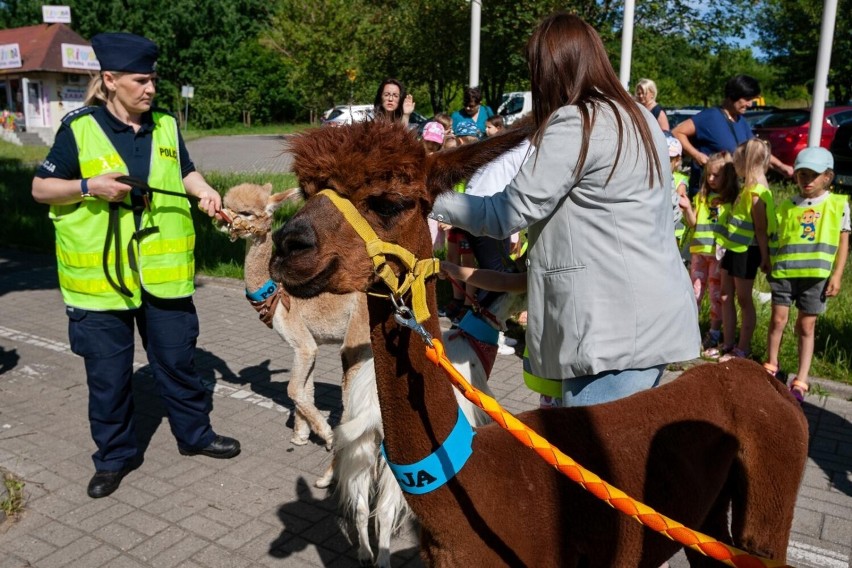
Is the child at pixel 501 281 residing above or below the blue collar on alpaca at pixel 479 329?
above

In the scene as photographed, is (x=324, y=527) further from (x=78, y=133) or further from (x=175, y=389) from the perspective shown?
(x=78, y=133)

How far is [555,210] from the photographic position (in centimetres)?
243

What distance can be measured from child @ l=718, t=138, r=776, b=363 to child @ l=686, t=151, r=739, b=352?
0.53ft

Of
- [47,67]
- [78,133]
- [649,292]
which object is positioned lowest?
[649,292]

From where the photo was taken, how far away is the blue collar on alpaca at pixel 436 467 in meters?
2.12

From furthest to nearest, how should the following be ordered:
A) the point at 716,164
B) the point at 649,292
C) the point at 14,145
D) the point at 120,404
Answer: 1. the point at 14,145
2. the point at 716,164
3. the point at 120,404
4. the point at 649,292

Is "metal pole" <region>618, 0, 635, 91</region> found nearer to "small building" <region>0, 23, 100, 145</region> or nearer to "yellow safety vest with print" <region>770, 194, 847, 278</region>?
"yellow safety vest with print" <region>770, 194, 847, 278</region>

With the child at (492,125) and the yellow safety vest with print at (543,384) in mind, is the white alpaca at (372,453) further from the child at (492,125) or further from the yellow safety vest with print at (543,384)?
the child at (492,125)

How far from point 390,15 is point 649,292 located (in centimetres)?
2859

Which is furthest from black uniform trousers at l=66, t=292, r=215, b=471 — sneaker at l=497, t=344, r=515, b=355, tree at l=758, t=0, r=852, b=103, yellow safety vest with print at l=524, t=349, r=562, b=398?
tree at l=758, t=0, r=852, b=103

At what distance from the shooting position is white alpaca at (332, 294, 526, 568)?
3.58 meters

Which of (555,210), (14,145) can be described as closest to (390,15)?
(14,145)

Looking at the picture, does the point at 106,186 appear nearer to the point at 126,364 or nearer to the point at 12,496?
the point at 126,364

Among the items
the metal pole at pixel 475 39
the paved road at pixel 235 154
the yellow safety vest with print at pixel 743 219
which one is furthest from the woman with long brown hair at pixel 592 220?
the paved road at pixel 235 154
